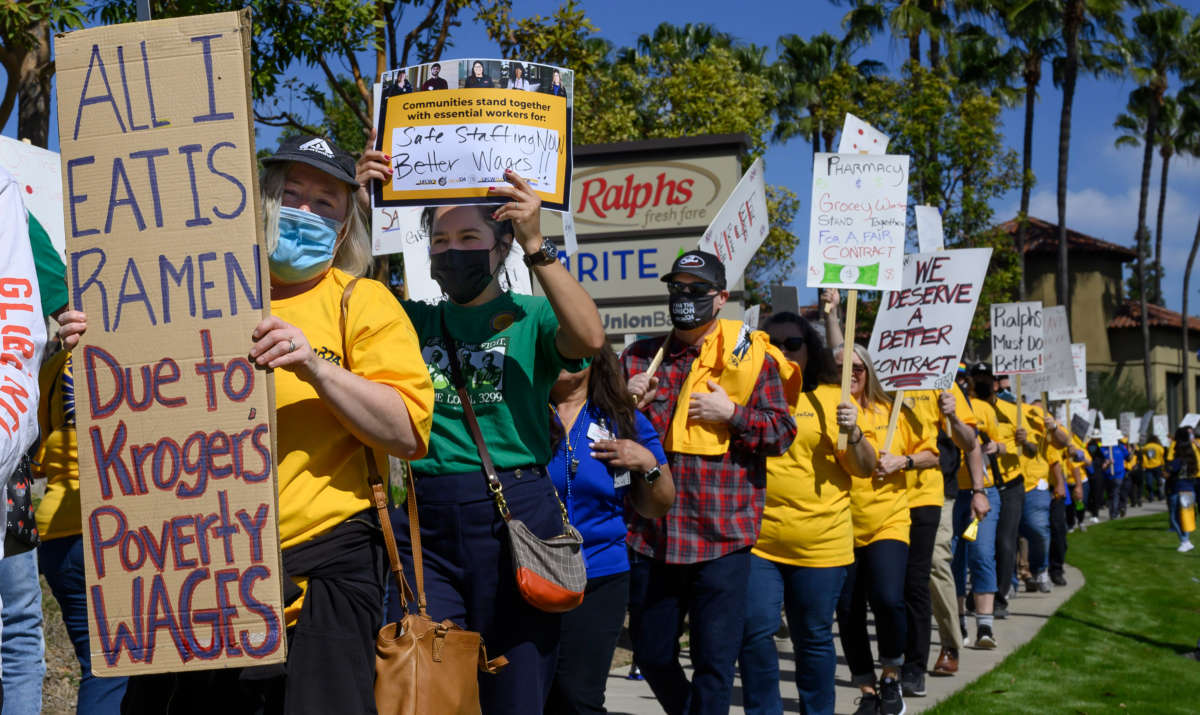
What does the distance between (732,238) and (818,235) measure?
62 centimetres

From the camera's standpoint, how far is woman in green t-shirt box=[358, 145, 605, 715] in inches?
142

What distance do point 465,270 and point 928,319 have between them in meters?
5.35

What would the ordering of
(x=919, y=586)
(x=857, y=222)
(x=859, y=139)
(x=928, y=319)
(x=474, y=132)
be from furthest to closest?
(x=928, y=319)
(x=919, y=586)
(x=859, y=139)
(x=857, y=222)
(x=474, y=132)

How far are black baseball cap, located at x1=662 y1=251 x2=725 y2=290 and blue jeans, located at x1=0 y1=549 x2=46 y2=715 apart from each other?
278 cm

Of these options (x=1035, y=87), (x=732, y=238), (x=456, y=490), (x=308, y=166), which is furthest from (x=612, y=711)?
(x=1035, y=87)

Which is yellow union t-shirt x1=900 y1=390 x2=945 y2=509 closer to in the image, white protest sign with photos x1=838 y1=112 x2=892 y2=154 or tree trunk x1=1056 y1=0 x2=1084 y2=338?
white protest sign with photos x1=838 y1=112 x2=892 y2=154

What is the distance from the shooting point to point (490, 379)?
146 inches

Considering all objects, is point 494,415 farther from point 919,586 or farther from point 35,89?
point 35,89

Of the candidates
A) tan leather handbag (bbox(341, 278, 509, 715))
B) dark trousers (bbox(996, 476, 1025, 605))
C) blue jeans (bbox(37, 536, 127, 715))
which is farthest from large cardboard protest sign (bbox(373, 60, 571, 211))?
A: dark trousers (bbox(996, 476, 1025, 605))

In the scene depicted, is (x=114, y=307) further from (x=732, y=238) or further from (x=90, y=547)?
(x=732, y=238)

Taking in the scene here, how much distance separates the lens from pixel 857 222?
735cm

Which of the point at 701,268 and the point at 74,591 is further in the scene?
the point at 701,268

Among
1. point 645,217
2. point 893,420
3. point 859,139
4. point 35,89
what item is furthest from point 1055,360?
point 35,89

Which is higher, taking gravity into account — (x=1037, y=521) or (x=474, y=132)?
(x=474, y=132)
